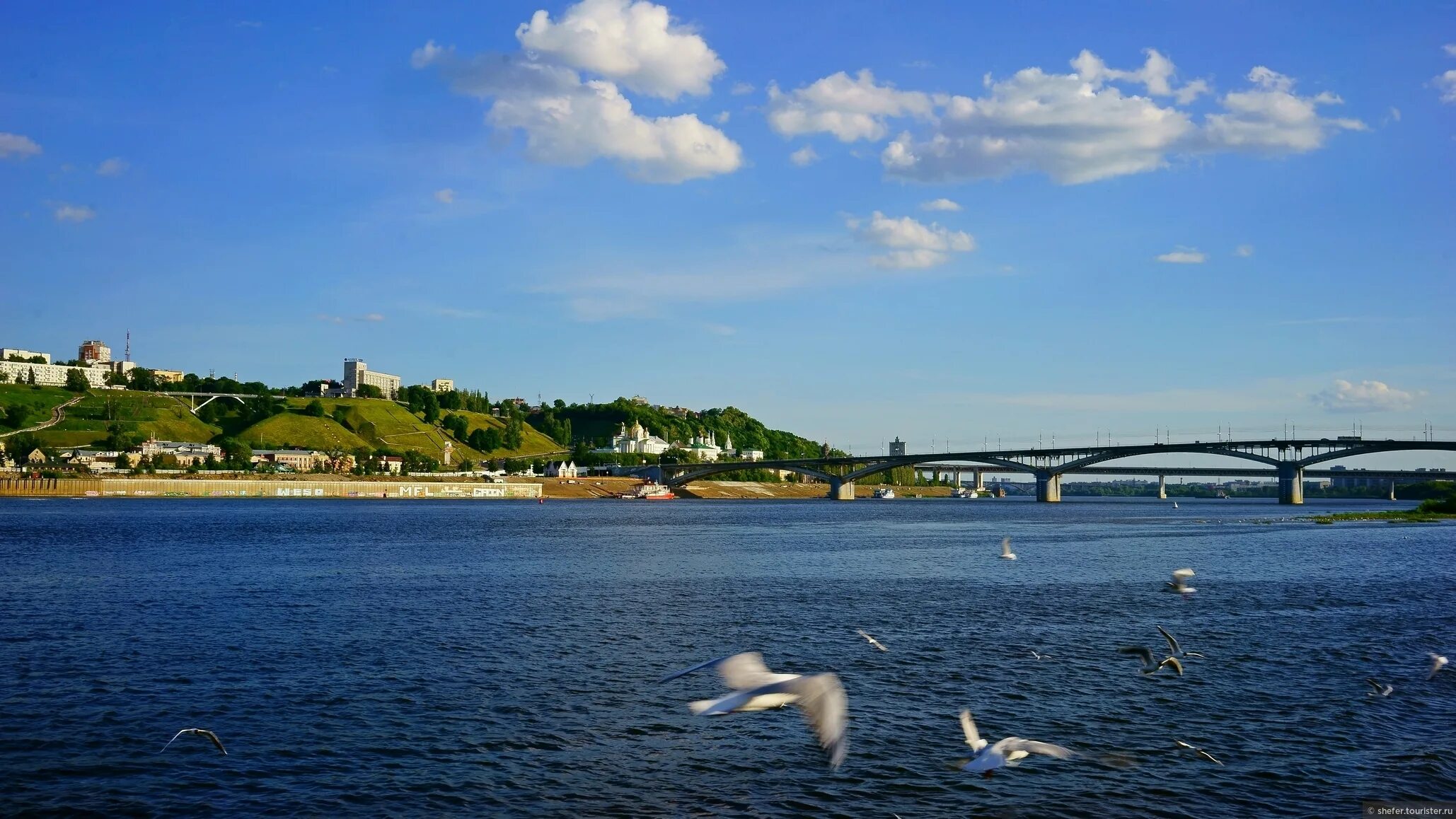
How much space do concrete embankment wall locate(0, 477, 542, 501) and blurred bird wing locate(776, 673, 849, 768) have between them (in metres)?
169

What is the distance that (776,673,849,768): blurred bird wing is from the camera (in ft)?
30.9

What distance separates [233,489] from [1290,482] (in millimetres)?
153363

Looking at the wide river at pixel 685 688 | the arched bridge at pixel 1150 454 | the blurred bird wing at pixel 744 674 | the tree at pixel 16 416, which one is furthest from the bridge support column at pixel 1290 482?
the tree at pixel 16 416

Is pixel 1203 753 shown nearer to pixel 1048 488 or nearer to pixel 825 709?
pixel 825 709

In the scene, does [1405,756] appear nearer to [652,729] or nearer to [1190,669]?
[1190,669]

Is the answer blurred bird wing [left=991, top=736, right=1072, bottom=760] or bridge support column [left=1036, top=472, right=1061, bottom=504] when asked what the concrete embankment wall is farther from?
blurred bird wing [left=991, top=736, right=1072, bottom=760]

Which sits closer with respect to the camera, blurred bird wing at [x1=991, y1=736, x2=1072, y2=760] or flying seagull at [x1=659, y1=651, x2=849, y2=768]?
flying seagull at [x1=659, y1=651, x2=849, y2=768]

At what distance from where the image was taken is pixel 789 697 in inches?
416

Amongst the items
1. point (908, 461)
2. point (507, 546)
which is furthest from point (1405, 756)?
point (908, 461)

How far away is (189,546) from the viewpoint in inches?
2362

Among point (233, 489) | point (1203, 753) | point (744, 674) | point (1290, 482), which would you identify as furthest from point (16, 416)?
point (744, 674)

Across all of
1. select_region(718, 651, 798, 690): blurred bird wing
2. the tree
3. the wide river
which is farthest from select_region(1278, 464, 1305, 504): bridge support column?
the tree

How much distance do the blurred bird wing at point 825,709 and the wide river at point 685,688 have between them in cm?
421

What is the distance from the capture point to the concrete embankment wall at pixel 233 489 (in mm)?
155125
